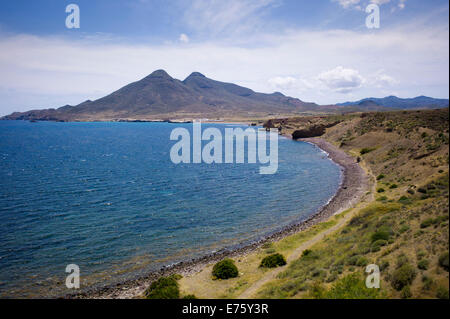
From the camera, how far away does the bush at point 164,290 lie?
19031mm

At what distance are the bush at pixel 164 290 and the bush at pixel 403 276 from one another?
1294 cm

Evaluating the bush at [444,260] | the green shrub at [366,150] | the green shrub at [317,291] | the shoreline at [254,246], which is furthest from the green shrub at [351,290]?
the green shrub at [366,150]

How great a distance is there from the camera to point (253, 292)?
19141mm

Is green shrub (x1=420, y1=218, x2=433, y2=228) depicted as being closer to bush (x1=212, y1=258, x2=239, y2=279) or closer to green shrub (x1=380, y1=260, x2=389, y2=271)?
green shrub (x1=380, y1=260, x2=389, y2=271)

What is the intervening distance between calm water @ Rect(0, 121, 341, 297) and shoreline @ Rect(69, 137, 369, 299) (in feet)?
4.38

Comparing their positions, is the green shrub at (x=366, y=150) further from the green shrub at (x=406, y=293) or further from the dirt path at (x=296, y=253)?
the green shrub at (x=406, y=293)

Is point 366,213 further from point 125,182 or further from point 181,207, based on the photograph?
point 125,182

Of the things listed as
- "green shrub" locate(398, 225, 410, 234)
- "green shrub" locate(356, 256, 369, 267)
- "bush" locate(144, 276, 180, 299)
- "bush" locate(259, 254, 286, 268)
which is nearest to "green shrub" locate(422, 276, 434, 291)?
"green shrub" locate(356, 256, 369, 267)

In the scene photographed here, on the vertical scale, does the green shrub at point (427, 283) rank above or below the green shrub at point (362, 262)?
above

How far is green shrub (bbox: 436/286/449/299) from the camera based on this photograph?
1264 centimetres

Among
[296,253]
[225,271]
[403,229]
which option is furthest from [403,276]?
[225,271]

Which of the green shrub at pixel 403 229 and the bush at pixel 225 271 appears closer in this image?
the green shrub at pixel 403 229

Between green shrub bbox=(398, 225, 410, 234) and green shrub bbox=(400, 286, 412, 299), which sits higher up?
green shrub bbox=(398, 225, 410, 234)

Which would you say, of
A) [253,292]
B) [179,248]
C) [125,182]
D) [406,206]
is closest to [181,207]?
[179,248]
